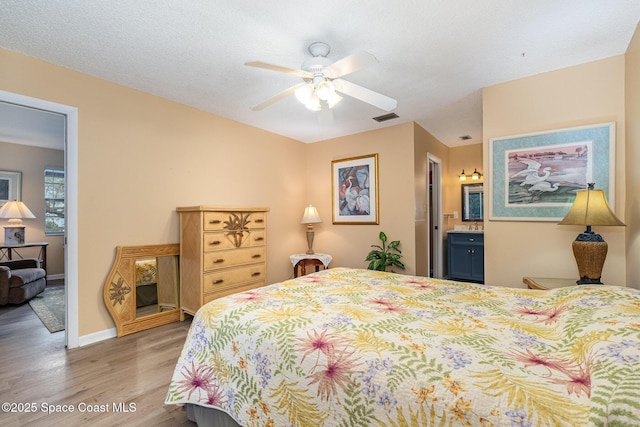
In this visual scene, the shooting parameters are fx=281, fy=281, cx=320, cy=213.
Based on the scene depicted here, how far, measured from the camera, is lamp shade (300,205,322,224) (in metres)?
4.49

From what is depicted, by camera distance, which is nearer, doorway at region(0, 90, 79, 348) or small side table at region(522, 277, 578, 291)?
small side table at region(522, 277, 578, 291)

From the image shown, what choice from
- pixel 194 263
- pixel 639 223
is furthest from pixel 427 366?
pixel 194 263

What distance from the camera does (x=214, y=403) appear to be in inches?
52.6

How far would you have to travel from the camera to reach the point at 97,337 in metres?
2.61

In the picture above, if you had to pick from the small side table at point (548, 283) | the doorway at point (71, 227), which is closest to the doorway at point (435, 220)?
the small side table at point (548, 283)

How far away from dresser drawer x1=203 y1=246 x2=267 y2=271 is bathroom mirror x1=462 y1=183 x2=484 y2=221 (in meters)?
3.80

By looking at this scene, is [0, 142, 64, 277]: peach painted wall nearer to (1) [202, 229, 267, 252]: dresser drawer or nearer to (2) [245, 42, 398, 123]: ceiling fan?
(1) [202, 229, 267, 252]: dresser drawer

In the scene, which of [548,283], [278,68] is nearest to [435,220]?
[548,283]

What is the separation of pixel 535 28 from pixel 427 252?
10.1ft

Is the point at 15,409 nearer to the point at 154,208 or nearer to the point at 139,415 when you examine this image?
the point at 139,415

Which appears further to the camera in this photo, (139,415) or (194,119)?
(194,119)

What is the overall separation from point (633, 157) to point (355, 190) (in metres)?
2.88

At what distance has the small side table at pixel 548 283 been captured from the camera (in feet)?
7.20

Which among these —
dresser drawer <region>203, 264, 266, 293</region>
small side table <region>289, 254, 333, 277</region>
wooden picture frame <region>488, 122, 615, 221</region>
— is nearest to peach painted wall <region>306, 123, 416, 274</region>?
small side table <region>289, 254, 333, 277</region>
